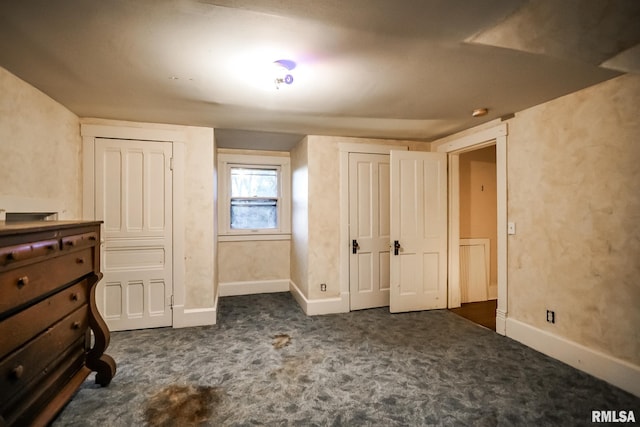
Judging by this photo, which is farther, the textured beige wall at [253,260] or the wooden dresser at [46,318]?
the textured beige wall at [253,260]

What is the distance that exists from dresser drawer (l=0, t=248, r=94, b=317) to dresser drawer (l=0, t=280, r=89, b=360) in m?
0.07

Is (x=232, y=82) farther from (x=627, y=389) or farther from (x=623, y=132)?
(x=627, y=389)

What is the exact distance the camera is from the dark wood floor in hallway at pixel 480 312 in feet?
11.1

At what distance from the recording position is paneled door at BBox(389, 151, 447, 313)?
143 inches

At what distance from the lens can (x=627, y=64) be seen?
74.1 inches

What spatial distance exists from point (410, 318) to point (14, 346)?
3.38m

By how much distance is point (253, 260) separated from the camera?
474cm

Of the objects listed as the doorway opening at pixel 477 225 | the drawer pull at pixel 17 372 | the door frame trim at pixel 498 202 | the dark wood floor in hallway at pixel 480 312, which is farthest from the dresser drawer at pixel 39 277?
the doorway opening at pixel 477 225

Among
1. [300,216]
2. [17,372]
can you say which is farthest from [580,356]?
[17,372]

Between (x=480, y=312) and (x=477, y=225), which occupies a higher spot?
(x=477, y=225)

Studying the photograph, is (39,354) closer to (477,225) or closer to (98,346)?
(98,346)

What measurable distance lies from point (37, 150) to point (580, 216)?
4.48 m

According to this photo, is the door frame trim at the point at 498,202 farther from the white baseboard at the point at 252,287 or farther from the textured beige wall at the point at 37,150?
the textured beige wall at the point at 37,150

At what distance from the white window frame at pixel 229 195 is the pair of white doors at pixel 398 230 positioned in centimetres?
145
